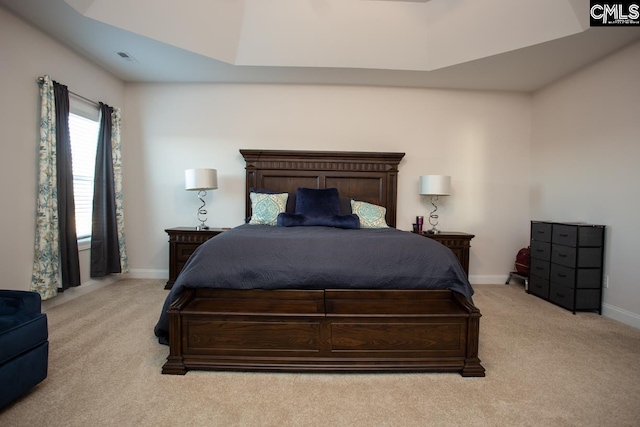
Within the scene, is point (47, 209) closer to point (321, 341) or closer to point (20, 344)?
point (20, 344)

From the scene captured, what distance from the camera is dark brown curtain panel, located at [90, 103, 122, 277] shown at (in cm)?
347

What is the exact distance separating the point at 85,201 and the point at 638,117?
5.94 meters

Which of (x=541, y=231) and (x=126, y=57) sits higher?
(x=126, y=57)

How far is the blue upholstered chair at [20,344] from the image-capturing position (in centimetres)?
143

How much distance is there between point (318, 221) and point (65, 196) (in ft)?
8.59

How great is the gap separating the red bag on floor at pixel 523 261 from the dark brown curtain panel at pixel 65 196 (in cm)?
533

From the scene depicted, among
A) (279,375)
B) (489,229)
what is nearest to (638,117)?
(489,229)

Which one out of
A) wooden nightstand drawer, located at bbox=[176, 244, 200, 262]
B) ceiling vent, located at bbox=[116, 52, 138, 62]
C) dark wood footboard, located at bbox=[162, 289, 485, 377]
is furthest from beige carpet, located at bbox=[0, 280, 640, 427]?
ceiling vent, located at bbox=[116, 52, 138, 62]

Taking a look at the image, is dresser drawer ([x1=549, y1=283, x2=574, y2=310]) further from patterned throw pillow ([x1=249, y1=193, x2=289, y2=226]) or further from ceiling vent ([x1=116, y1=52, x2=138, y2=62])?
ceiling vent ([x1=116, y1=52, x2=138, y2=62])

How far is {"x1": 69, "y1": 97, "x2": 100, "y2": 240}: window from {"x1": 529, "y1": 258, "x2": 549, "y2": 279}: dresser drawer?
5.45 meters

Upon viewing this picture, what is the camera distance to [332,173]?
397 cm

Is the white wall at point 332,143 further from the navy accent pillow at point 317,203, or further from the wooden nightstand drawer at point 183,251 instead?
the navy accent pillow at point 317,203

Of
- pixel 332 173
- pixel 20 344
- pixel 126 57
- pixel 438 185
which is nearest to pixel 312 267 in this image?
pixel 20 344

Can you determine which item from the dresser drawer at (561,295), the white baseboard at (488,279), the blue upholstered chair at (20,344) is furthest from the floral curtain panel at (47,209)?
the dresser drawer at (561,295)
